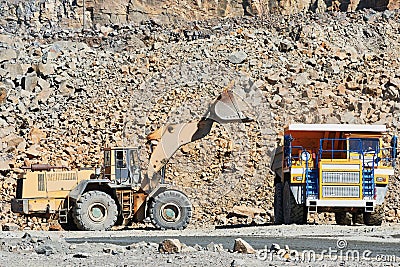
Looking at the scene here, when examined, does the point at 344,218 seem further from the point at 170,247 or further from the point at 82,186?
the point at 170,247

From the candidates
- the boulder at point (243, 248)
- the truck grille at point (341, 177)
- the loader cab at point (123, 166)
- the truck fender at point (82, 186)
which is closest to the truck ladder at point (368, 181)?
the truck grille at point (341, 177)

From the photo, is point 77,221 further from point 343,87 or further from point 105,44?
point 105,44

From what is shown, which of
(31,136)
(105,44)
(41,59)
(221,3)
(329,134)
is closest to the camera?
(329,134)

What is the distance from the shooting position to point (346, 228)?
1778 cm

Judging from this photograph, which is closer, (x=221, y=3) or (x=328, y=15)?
(x=328, y=15)

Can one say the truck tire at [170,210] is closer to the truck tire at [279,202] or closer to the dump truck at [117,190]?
the dump truck at [117,190]

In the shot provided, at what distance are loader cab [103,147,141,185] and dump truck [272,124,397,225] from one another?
3097mm

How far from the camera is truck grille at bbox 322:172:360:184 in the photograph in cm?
1791

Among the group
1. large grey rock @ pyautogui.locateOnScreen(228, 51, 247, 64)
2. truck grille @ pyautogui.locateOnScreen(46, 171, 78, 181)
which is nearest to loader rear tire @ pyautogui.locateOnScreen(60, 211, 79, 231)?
truck grille @ pyautogui.locateOnScreen(46, 171, 78, 181)

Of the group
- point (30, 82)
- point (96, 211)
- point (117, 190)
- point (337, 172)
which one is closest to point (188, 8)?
point (30, 82)

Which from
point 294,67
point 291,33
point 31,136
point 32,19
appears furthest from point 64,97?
point 32,19

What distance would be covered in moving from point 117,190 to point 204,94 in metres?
11.9

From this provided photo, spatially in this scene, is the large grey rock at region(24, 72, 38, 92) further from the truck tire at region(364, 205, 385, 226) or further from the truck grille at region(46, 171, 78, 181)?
the truck tire at region(364, 205, 385, 226)

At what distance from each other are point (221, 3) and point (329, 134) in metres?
36.6
